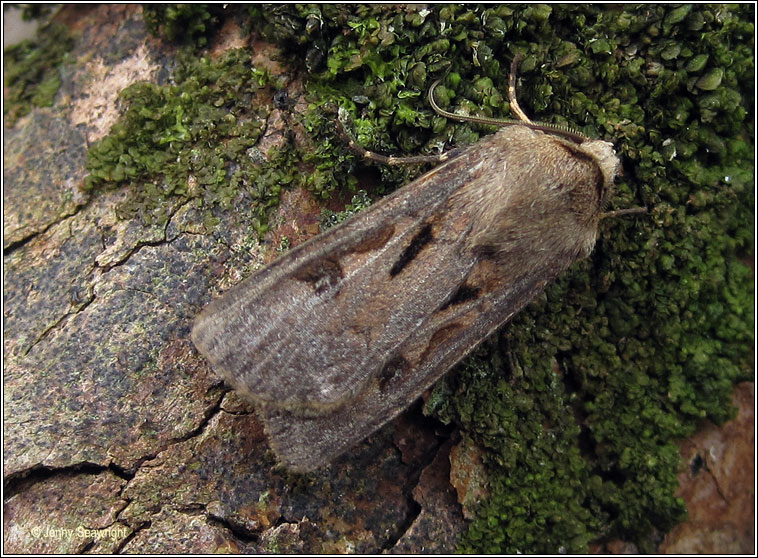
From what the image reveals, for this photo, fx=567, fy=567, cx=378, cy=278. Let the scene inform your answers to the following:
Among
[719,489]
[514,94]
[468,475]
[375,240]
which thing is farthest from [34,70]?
[719,489]

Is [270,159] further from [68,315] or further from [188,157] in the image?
[68,315]

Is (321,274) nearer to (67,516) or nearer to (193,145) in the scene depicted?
(193,145)

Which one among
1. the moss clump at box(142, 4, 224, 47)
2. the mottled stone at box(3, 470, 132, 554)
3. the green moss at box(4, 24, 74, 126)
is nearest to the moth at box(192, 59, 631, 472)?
the mottled stone at box(3, 470, 132, 554)

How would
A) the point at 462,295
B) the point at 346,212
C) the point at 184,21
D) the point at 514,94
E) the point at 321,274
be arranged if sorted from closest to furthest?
the point at 321,274, the point at 462,295, the point at 346,212, the point at 514,94, the point at 184,21

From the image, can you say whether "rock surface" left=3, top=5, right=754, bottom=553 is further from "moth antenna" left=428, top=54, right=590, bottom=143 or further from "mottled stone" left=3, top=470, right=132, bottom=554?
"moth antenna" left=428, top=54, right=590, bottom=143

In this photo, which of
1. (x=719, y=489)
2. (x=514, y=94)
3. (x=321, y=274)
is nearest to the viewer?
(x=321, y=274)
